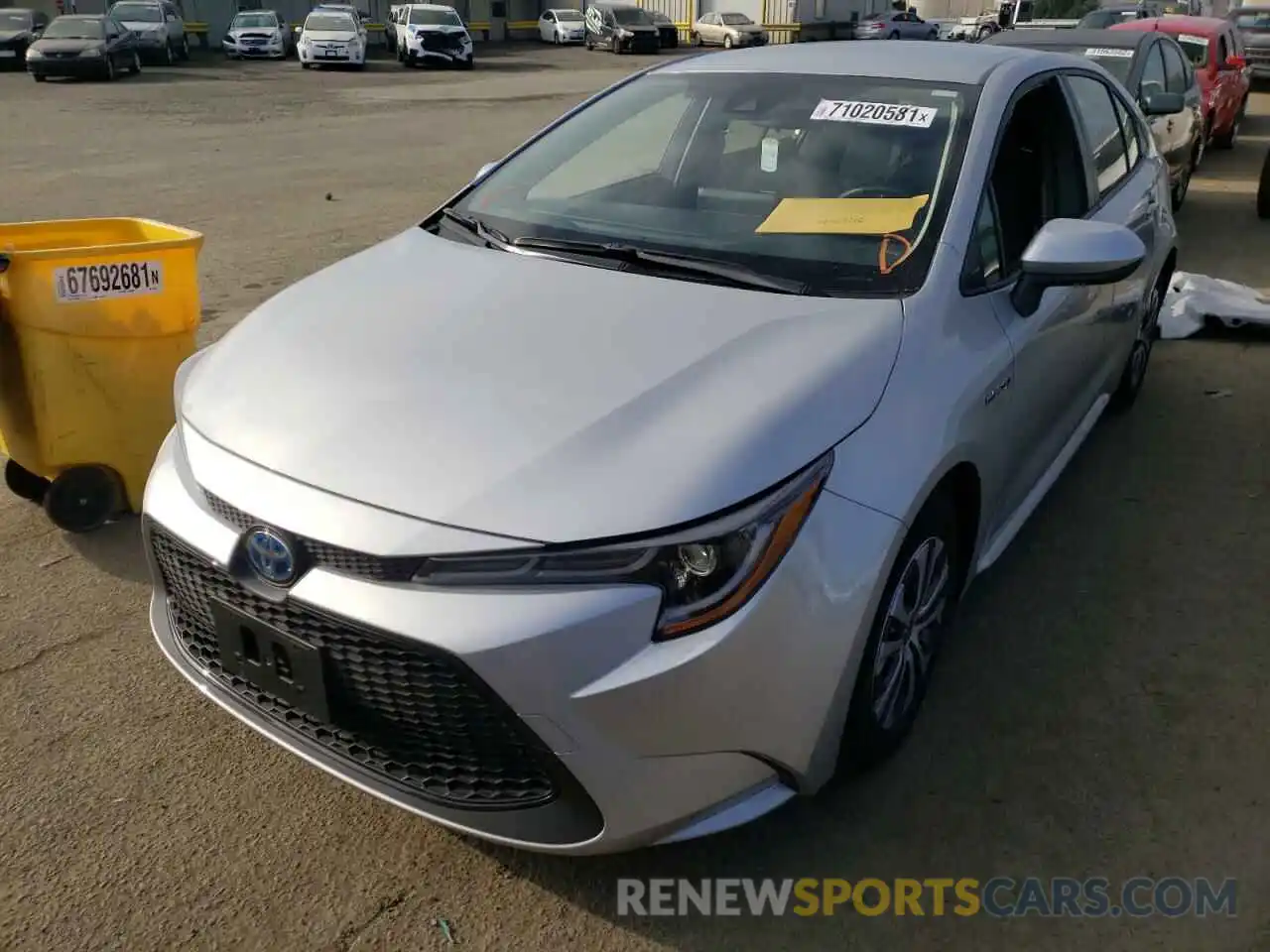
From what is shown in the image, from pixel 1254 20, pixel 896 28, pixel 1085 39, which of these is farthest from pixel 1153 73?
pixel 896 28

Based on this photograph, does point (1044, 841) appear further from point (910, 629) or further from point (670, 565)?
point (670, 565)

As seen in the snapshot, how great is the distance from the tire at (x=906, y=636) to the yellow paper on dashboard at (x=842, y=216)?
0.75 meters

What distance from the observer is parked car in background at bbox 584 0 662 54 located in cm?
3912

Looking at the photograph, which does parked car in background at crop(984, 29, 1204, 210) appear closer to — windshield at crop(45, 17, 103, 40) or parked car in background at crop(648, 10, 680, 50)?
windshield at crop(45, 17, 103, 40)

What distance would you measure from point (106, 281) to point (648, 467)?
2508 millimetres

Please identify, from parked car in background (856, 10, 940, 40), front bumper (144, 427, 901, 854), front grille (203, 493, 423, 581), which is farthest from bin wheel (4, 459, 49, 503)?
parked car in background (856, 10, 940, 40)

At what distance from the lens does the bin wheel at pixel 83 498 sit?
12.7 feet

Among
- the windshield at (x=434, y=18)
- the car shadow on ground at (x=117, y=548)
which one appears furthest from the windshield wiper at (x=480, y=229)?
the windshield at (x=434, y=18)

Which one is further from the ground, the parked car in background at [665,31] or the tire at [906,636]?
the parked car in background at [665,31]

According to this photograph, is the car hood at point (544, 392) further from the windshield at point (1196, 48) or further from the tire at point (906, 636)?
the windshield at point (1196, 48)

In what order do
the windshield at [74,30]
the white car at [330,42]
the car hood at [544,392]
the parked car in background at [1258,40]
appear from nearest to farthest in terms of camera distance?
the car hood at [544,392]
the parked car in background at [1258,40]
the windshield at [74,30]
the white car at [330,42]

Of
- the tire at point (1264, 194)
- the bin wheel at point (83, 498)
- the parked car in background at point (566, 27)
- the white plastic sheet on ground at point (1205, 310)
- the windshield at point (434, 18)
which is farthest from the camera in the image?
the parked car in background at point (566, 27)

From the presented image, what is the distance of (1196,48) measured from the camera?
1188cm

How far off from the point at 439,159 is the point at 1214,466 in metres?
10.9
